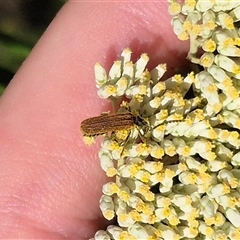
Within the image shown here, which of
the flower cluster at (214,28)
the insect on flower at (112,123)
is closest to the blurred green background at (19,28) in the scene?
the insect on flower at (112,123)

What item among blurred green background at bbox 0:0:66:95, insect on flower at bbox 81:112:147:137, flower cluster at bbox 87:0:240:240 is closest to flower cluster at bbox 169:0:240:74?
flower cluster at bbox 87:0:240:240

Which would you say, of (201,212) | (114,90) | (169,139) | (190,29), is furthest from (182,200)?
(190,29)

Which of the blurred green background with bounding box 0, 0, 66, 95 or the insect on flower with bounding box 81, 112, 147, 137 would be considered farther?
the blurred green background with bounding box 0, 0, 66, 95

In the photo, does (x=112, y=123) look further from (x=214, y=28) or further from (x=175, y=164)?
(x=214, y=28)

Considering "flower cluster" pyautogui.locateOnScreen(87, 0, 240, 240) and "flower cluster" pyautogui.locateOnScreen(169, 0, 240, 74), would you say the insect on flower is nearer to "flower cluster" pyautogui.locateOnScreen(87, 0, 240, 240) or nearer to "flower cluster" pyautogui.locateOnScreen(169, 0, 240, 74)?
"flower cluster" pyautogui.locateOnScreen(87, 0, 240, 240)

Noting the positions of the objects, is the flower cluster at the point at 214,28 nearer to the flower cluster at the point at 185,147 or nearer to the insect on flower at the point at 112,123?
the flower cluster at the point at 185,147

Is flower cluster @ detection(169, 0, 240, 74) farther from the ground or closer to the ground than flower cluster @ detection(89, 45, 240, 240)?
farther from the ground
